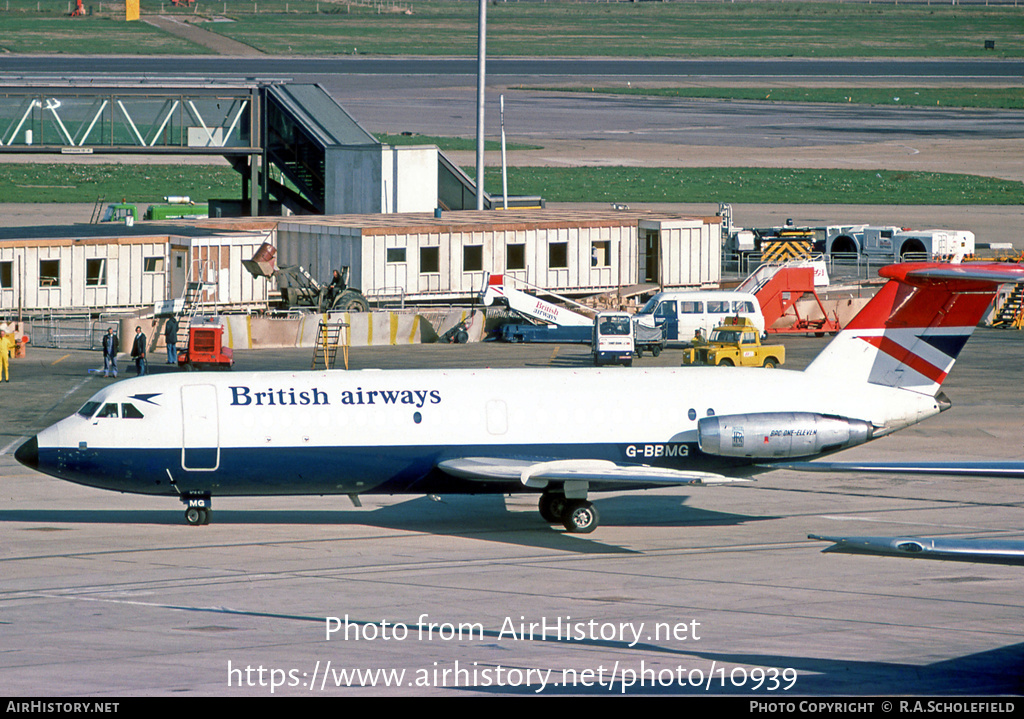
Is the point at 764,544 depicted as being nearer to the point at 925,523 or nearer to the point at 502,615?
the point at 925,523

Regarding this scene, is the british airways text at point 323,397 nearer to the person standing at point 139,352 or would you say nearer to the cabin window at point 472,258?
the person standing at point 139,352

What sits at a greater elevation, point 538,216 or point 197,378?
point 538,216

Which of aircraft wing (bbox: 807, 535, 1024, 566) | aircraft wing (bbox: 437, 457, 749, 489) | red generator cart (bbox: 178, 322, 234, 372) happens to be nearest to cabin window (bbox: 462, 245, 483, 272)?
red generator cart (bbox: 178, 322, 234, 372)

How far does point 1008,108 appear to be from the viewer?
152 meters

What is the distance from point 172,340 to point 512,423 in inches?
1078

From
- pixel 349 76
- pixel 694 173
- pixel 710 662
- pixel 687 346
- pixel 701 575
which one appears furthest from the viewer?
pixel 349 76

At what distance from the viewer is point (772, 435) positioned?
30.6 metres

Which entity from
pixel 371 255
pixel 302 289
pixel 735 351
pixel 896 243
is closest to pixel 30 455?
pixel 735 351

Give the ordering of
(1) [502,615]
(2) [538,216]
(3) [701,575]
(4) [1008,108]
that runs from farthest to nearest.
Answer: (4) [1008,108] < (2) [538,216] < (3) [701,575] < (1) [502,615]

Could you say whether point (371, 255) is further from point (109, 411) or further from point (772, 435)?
point (772, 435)

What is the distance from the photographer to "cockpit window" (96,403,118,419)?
3016 cm

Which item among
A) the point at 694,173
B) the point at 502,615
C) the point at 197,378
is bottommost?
the point at 502,615
